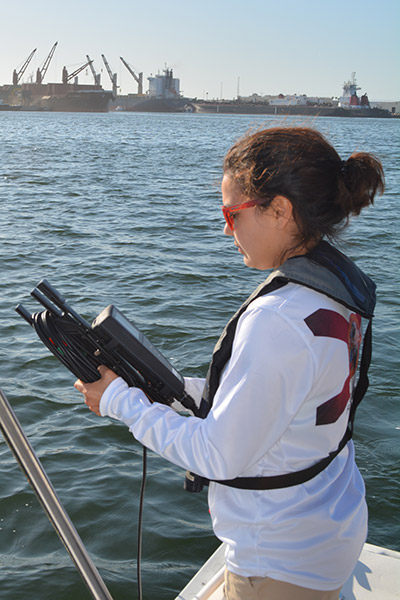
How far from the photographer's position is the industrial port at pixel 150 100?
132m

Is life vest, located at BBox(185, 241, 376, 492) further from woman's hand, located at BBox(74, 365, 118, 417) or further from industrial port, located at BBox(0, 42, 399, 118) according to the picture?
industrial port, located at BBox(0, 42, 399, 118)

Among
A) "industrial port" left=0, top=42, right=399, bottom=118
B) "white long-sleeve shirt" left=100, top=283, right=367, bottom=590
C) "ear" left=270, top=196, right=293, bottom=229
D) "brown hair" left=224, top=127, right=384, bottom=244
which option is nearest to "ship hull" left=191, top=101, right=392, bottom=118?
"industrial port" left=0, top=42, right=399, bottom=118

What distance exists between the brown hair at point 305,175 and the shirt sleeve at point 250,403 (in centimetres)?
32

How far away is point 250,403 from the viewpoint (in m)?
1.47

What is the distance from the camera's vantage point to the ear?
1.64 metres

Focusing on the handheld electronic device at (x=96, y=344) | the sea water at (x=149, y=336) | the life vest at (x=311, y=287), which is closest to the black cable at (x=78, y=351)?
the handheld electronic device at (x=96, y=344)

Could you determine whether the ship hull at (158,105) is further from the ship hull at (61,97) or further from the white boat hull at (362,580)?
the white boat hull at (362,580)

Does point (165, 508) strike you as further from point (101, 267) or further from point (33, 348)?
point (101, 267)

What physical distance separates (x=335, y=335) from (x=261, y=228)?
1.13ft

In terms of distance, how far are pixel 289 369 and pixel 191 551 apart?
3.09 m

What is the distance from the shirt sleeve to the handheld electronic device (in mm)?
238

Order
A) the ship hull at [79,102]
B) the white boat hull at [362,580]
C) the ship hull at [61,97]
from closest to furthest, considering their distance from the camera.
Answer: the white boat hull at [362,580]
the ship hull at [79,102]
the ship hull at [61,97]

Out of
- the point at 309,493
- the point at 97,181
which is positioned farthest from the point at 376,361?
the point at 97,181

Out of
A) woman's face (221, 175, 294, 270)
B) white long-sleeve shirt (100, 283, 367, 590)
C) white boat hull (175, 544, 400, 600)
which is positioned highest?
woman's face (221, 175, 294, 270)
